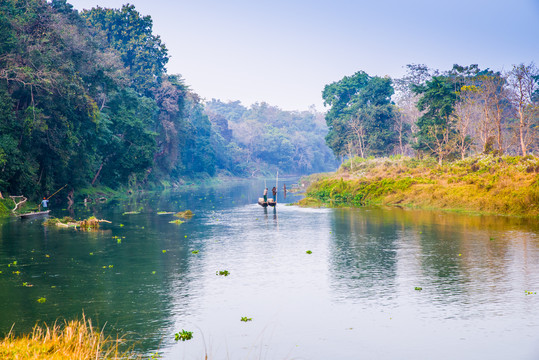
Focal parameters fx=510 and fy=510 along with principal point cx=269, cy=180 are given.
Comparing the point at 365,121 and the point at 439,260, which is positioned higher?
the point at 365,121

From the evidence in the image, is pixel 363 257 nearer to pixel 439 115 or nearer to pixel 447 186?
pixel 447 186

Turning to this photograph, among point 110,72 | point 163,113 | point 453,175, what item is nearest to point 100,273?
point 453,175

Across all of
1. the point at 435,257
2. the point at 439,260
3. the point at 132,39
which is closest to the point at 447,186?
the point at 435,257

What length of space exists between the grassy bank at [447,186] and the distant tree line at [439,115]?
558 cm

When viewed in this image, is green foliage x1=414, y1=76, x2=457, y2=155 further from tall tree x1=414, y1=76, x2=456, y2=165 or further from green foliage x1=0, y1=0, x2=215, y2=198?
green foliage x1=0, y1=0, x2=215, y2=198

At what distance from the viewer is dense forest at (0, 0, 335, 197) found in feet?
130

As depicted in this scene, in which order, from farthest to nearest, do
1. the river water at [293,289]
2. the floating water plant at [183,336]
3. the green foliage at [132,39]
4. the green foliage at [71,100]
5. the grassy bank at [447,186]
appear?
the green foliage at [132,39], the green foliage at [71,100], the grassy bank at [447,186], the floating water plant at [183,336], the river water at [293,289]

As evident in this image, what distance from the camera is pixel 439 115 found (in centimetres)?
6431

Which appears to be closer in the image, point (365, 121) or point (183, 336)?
point (183, 336)

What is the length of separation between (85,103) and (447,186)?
3366cm

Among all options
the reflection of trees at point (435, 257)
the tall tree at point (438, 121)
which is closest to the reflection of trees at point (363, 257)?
the reflection of trees at point (435, 257)

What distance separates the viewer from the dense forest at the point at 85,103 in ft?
130

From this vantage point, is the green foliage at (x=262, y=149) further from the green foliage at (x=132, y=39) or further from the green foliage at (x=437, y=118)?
the green foliage at (x=437, y=118)

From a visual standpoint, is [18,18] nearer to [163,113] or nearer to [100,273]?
[100,273]
